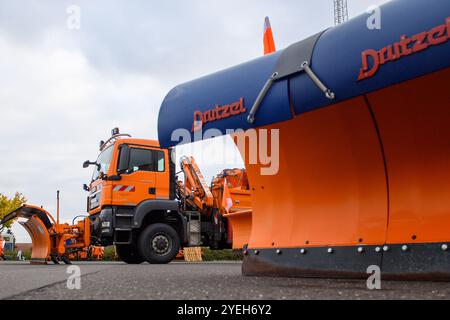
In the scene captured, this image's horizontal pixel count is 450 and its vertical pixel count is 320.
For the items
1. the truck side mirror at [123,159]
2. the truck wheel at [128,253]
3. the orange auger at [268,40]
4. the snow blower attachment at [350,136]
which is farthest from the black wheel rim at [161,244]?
the orange auger at [268,40]

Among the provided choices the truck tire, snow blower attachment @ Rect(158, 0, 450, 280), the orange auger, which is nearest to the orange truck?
the truck tire

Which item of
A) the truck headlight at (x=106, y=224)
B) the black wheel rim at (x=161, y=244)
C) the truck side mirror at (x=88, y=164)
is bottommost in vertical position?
the black wheel rim at (x=161, y=244)

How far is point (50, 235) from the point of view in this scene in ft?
36.2

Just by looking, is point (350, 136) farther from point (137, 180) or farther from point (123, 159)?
point (137, 180)

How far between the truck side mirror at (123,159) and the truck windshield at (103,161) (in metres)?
0.24

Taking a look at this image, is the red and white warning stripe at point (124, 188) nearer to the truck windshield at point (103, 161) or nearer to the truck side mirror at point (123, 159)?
the truck side mirror at point (123, 159)

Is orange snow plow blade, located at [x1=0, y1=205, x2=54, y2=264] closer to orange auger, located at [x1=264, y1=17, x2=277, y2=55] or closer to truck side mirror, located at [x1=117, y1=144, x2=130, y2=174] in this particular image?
truck side mirror, located at [x1=117, y1=144, x2=130, y2=174]

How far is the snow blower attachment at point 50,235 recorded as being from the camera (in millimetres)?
10742

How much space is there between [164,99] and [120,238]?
6.06m

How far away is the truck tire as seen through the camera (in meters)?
9.84

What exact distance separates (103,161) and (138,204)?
1082mm

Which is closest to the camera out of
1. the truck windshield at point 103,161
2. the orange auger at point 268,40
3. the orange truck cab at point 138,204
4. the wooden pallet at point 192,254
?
the orange auger at point 268,40

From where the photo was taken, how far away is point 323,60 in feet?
10.1

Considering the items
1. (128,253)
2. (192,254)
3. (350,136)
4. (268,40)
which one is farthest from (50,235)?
(350,136)
